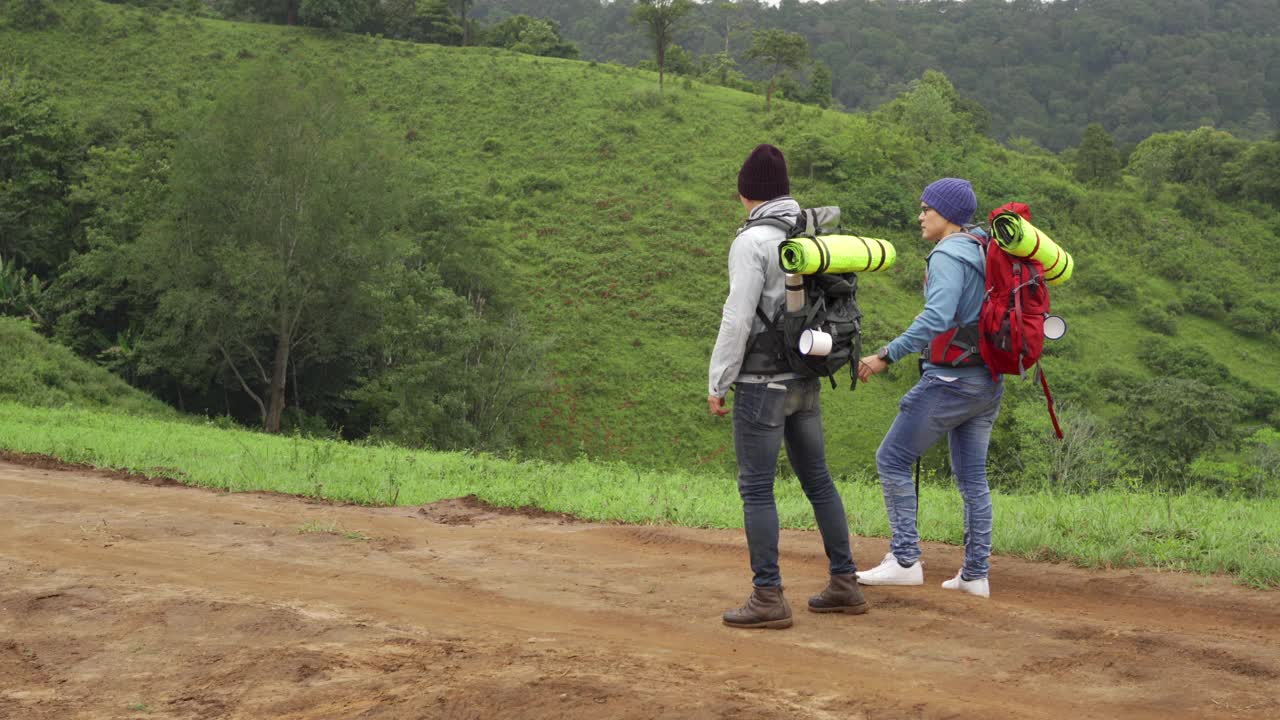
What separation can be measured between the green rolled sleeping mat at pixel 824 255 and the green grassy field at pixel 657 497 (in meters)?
2.78

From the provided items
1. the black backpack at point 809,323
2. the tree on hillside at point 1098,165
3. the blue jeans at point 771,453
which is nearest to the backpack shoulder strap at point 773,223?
the black backpack at point 809,323

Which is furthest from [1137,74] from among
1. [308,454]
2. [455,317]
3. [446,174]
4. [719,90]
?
[308,454]

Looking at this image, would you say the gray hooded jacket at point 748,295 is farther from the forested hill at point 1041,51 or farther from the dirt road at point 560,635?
the forested hill at point 1041,51

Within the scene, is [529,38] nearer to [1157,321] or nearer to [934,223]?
[1157,321]

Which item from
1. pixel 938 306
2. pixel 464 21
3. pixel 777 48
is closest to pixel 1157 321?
pixel 777 48

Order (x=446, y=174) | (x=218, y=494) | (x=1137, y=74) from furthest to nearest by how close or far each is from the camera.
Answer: (x=1137, y=74) < (x=446, y=174) < (x=218, y=494)

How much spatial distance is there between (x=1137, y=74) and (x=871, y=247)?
119 m

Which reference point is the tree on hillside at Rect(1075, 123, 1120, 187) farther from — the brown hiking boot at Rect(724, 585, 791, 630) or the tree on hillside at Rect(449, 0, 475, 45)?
the brown hiking boot at Rect(724, 585, 791, 630)

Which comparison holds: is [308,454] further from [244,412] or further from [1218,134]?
[1218,134]

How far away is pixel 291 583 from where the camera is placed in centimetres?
584

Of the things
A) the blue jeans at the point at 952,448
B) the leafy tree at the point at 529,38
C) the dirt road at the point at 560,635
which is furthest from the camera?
the leafy tree at the point at 529,38

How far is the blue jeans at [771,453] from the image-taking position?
4844mm

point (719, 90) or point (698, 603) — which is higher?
point (719, 90)

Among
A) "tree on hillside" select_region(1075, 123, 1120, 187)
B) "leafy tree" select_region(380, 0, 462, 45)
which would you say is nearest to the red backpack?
"tree on hillside" select_region(1075, 123, 1120, 187)
